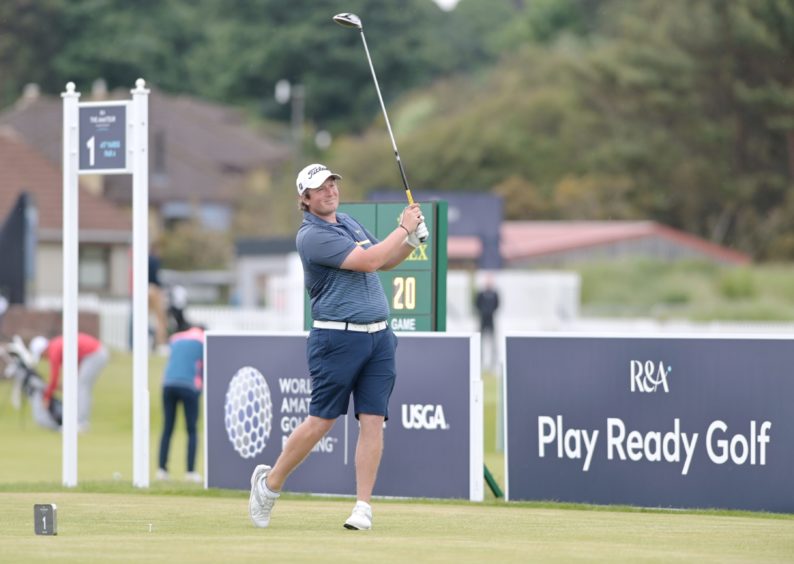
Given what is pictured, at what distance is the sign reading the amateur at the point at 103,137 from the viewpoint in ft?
42.7

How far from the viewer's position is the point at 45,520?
8.91 metres

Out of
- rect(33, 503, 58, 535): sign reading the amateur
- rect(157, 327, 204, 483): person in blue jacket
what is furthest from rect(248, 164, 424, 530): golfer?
rect(157, 327, 204, 483): person in blue jacket

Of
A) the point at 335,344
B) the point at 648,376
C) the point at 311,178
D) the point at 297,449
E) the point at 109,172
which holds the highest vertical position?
the point at 109,172

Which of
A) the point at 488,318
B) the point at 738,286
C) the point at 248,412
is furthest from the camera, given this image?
the point at 738,286

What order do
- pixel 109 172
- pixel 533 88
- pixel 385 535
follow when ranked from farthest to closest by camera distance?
pixel 533 88
pixel 109 172
pixel 385 535

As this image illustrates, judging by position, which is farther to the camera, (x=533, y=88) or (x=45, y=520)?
(x=533, y=88)

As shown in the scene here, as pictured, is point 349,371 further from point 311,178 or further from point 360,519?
point 311,178

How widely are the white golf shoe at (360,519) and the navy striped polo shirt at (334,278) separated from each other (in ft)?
3.28

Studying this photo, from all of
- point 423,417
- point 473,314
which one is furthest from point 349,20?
point 473,314

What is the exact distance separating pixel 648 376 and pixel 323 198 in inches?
129

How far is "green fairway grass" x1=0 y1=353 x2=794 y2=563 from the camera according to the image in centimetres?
819

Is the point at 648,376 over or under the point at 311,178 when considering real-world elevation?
under

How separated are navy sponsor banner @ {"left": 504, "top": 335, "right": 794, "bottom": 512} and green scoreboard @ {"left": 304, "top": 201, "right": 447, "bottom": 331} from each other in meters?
0.89

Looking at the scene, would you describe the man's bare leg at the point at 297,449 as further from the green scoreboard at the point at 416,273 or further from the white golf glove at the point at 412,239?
the green scoreboard at the point at 416,273
